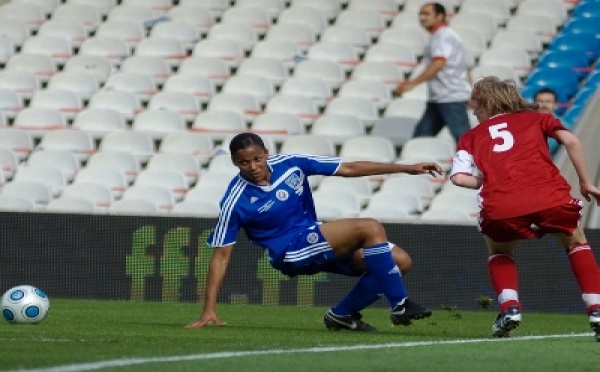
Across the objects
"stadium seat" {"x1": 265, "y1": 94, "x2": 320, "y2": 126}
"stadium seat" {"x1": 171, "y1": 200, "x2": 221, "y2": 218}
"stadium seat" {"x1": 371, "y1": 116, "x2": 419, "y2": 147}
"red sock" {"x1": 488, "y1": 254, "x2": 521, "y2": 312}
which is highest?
"stadium seat" {"x1": 265, "y1": 94, "x2": 320, "y2": 126}

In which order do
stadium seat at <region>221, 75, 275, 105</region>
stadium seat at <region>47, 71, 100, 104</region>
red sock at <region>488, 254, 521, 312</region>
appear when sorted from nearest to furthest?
red sock at <region>488, 254, 521, 312</region>, stadium seat at <region>221, 75, 275, 105</region>, stadium seat at <region>47, 71, 100, 104</region>

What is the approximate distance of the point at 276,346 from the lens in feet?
23.7

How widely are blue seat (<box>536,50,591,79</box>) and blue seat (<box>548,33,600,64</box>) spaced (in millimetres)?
76

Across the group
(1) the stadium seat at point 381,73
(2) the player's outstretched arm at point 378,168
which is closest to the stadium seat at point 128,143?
(1) the stadium seat at point 381,73

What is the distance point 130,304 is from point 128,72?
5.80 m

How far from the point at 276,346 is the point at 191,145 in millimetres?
9147

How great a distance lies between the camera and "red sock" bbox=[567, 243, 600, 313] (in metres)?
7.95

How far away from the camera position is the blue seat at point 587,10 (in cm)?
1797

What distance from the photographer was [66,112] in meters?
17.2

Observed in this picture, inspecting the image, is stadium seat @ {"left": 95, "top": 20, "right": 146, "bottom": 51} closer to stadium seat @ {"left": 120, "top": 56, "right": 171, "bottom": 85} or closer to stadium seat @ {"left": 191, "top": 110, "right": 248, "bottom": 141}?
stadium seat @ {"left": 120, "top": 56, "right": 171, "bottom": 85}

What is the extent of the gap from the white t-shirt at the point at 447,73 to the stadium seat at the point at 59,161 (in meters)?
4.15

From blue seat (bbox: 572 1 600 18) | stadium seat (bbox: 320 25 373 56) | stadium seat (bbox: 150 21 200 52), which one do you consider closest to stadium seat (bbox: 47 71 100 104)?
stadium seat (bbox: 150 21 200 52)

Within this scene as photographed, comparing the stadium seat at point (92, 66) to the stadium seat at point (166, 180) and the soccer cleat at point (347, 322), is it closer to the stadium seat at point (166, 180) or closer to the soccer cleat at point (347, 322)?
the stadium seat at point (166, 180)

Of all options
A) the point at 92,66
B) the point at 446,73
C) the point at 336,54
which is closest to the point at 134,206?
the point at 446,73
